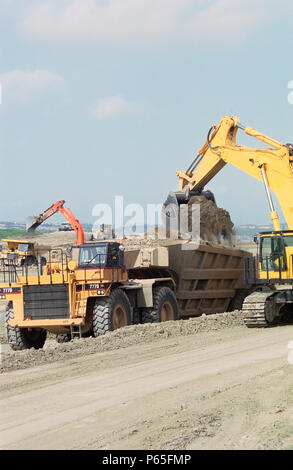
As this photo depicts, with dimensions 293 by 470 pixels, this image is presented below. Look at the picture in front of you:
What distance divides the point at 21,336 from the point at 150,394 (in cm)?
714

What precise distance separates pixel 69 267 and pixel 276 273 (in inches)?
187

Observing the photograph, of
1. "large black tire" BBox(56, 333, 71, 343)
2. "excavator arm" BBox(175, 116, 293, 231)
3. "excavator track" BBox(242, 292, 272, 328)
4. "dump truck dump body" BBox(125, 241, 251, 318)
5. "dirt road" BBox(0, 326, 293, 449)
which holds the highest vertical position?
"excavator arm" BBox(175, 116, 293, 231)

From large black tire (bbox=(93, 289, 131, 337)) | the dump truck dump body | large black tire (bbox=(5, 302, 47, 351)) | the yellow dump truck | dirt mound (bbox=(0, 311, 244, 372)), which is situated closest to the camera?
dirt mound (bbox=(0, 311, 244, 372))

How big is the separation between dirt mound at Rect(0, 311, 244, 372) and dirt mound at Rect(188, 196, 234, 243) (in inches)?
165

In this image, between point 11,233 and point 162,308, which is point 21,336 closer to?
point 162,308

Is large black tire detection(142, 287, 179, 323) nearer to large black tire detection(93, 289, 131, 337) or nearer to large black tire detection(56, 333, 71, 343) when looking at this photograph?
large black tire detection(93, 289, 131, 337)

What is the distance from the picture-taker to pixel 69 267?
1453 centimetres

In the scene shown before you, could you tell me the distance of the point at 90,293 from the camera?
1445cm

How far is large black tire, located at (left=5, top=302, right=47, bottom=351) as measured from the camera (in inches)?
586

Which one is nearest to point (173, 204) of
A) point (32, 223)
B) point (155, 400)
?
point (32, 223)

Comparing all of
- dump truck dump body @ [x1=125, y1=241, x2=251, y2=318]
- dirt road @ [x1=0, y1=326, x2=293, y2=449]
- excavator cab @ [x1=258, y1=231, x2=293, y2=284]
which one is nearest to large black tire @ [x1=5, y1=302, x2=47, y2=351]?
dump truck dump body @ [x1=125, y1=241, x2=251, y2=318]

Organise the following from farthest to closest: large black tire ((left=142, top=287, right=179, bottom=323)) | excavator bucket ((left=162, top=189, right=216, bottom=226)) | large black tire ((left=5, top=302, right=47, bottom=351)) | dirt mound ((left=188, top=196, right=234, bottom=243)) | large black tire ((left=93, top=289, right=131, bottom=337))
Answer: dirt mound ((left=188, top=196, right=234, bottom=243)) → excavator bucket ((left=162, top=189, right=216, bottom=226)) → large black tire ((left=142, top=287, right=179, bottom=323)) → large black tire ((left=5, top=302, right=47, bottom=351)) → large black tire ((left=93, top=289, right=131, bottom=337))

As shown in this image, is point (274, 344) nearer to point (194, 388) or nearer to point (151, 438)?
point (194, 388)
